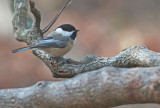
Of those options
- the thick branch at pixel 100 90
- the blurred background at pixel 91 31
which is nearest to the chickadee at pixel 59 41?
the thick branch at pixel 100 90

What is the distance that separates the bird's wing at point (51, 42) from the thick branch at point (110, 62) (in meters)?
0.21

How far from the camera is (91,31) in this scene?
590 cm

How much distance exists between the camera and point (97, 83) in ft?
4.84

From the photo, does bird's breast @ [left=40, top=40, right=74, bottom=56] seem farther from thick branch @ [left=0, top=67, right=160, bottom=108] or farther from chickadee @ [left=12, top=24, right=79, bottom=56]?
thick branch @ [left=0, top=67, right=160, bottom=108]

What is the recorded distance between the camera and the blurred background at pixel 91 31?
4.95 metres

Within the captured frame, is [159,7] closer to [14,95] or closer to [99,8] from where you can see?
[99,8]

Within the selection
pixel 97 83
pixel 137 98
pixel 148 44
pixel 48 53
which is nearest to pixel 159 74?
pixel 137 98

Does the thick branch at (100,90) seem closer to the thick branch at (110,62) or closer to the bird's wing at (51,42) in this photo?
the thick branch at (110,62)

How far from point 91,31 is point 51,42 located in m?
3.04

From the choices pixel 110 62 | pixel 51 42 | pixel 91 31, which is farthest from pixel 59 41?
pixel 91 31

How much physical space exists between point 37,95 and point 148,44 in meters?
4.12

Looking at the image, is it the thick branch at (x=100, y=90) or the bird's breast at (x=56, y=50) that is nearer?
the thick branch at (x=100, y=90)

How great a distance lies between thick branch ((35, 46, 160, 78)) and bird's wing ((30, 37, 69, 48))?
21 cm

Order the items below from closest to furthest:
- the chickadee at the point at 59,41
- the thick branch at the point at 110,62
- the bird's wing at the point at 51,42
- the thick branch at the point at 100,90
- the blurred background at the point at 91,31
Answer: the thick branch at the point at 100,90 → the thick branch at the point at 110,62 → the bird's wing at the point at 51,42 → the chickadee at the point at 59,41 → the blurred background at the point at 91,31
